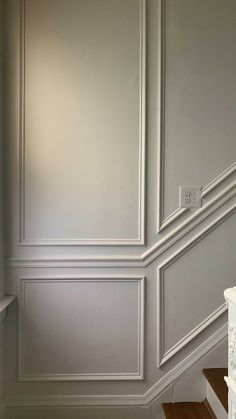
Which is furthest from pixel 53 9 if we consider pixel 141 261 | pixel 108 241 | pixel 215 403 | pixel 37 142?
pixel 215 403

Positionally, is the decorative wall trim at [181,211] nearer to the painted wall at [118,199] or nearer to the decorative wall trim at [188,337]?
the painted wall at [118,199]

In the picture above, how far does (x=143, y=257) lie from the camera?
2111 millimetres

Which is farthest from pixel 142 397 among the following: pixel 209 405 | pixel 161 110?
pixel 161 110

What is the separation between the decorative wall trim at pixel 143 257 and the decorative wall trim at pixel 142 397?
59 cm

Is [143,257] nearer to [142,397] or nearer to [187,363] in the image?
[187,363]

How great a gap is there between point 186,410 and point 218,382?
26cm

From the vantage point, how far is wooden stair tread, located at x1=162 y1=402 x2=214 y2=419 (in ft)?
6.44

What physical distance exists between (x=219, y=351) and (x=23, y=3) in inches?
90.2

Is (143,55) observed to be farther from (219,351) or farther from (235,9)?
(219,351)

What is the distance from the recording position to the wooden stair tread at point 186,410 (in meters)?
1.96

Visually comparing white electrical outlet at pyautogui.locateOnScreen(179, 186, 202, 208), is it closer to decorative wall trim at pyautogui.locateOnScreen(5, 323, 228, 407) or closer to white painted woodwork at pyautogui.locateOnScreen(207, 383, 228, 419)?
decorative wall trim at pyautogui.locateOnScreen(5, 323, 228, 407)

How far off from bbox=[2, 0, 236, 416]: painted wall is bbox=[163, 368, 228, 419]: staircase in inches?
3.7

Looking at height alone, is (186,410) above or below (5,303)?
below

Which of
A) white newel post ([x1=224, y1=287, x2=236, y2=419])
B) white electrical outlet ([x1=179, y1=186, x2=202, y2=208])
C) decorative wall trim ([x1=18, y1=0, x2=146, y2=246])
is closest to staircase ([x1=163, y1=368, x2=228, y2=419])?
white newel post ([x1=224, y1=287, x2=236, y2=419])
